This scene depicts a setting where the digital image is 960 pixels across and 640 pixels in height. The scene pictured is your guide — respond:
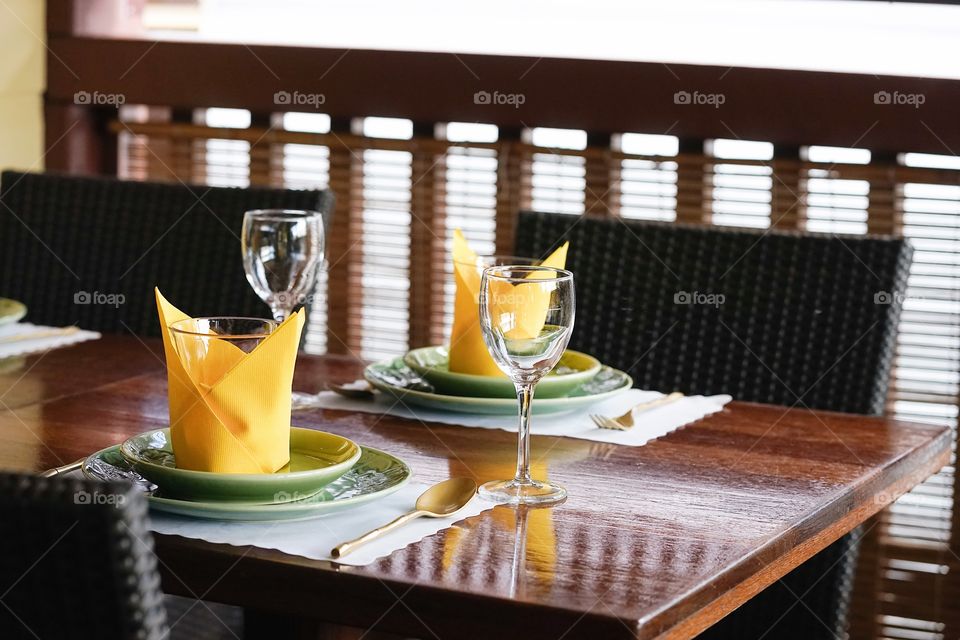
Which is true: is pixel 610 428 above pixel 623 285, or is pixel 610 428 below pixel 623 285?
below

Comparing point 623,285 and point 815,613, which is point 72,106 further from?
point 815,613

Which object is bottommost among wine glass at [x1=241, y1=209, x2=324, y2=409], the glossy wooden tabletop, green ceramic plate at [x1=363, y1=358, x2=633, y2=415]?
the glossy wooden tabletop

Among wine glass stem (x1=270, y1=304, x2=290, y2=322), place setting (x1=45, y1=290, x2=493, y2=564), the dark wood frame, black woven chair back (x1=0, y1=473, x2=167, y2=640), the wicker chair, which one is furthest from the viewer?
the dark wood frame

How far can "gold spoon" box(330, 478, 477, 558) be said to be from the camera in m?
0.96

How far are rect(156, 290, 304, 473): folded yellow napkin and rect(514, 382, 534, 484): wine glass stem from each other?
19 cm

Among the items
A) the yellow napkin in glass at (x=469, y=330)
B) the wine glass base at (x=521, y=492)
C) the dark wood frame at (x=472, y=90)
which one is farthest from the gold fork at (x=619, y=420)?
the dark wood frame at (x=472, y=90)

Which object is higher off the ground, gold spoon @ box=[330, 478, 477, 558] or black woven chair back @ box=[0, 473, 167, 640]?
black woven chair back @ box=[0, 473, 167, 640]

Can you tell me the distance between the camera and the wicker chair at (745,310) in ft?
5.55

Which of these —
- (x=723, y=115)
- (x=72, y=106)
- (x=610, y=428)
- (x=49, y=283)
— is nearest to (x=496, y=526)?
(x=610, y=428)

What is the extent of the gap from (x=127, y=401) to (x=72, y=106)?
1.63 m

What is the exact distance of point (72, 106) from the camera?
2859mm

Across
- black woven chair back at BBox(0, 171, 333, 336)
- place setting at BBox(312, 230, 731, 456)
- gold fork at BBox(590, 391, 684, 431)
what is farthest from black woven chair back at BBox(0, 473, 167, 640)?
black woven chair back at BBox(0, 171, 333, 336)

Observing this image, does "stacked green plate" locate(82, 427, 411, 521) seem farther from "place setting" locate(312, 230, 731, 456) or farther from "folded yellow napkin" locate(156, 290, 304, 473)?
"place setting" locate(312, 230, 731, 456)

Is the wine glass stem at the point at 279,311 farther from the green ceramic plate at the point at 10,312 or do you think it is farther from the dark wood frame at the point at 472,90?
the dark wood frame at the point at 472,90
